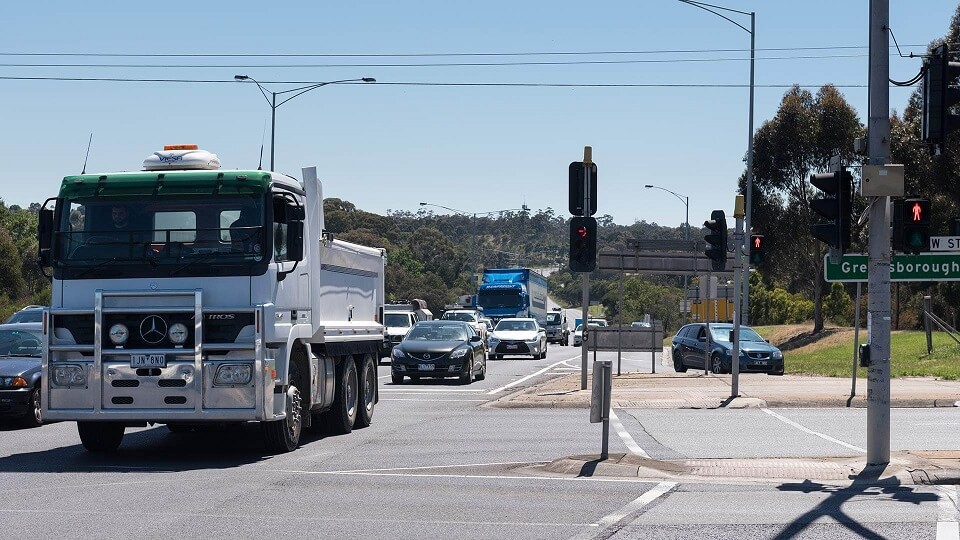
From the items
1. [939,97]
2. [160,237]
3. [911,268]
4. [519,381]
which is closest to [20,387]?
[160,237]

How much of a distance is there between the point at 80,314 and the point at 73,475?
188 centimetres

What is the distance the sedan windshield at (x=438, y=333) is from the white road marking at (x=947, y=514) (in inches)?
732

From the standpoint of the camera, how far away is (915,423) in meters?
19.1

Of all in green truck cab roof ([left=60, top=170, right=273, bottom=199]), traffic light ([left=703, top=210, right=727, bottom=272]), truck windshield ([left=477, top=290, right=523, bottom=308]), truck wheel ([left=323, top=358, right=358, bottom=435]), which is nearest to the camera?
green truck cab roof ([left=60, top=170, right=273, bottom=199])

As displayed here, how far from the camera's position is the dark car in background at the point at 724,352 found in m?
34.8

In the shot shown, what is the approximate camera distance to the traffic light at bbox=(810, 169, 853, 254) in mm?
13414

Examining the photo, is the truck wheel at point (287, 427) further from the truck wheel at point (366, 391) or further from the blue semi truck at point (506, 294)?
the blue semi truck at point (506, 294)

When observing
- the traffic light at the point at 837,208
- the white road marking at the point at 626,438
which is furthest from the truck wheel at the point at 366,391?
the traffic light at the point at 837,208

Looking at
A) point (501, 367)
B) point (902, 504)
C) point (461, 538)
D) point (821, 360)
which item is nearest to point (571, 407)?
point (902, 504)

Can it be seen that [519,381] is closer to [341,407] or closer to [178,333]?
[341,407]

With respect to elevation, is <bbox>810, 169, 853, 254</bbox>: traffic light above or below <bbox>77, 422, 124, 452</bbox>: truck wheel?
above

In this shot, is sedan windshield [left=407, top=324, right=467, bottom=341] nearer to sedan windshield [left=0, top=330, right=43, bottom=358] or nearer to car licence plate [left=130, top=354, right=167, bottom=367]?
sedan windshield [left=0, top=330, right=43, bottom=358]

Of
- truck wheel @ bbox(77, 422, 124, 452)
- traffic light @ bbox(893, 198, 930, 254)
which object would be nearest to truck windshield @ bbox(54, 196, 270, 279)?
truck wheel @ bbox(77, 422, 124, 452)

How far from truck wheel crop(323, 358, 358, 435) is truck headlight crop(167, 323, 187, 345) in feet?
12.3
